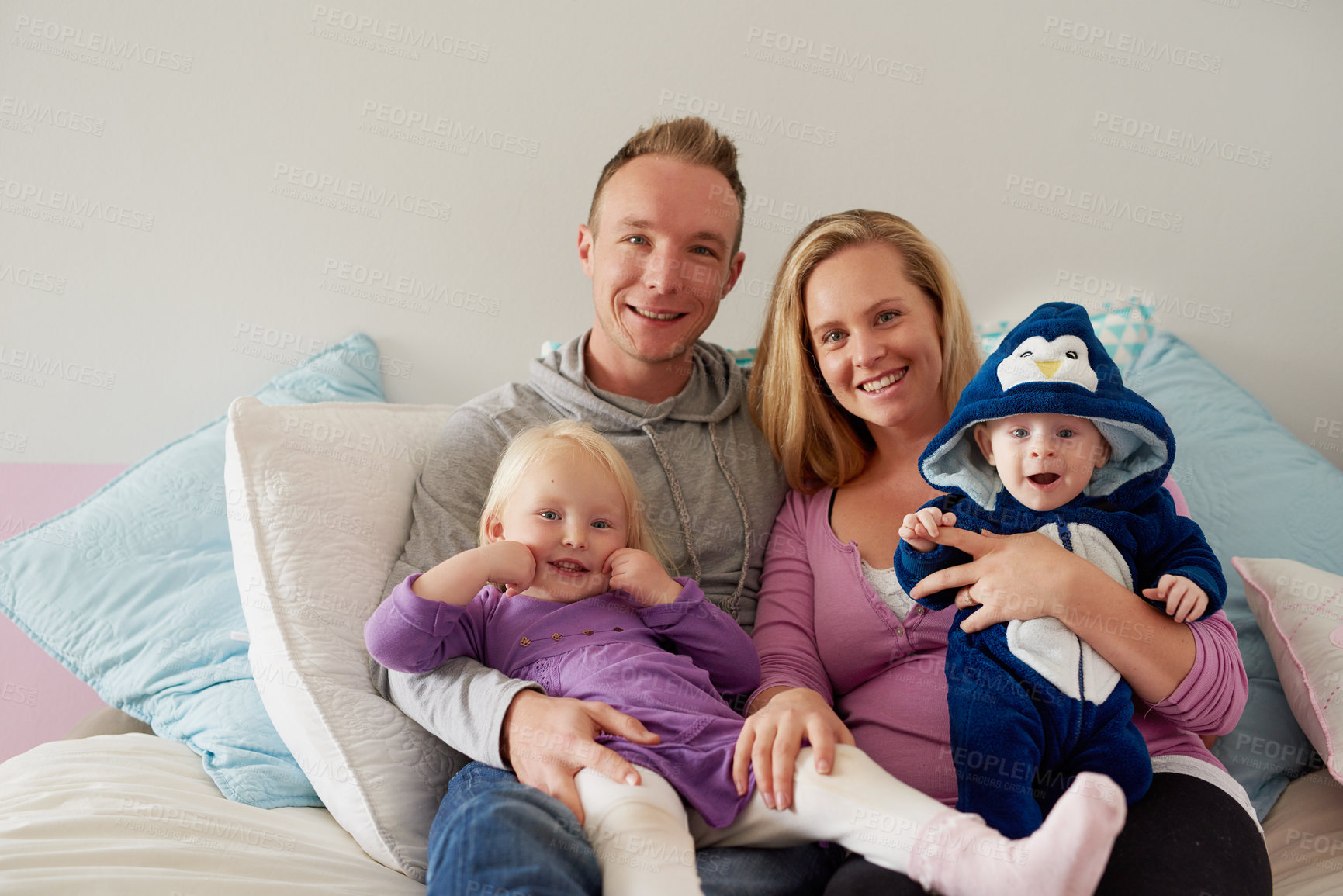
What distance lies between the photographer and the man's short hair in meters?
1.76

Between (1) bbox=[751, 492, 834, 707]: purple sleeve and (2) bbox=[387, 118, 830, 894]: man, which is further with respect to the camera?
(2) bbox=[387, 118, 830, 894]: man

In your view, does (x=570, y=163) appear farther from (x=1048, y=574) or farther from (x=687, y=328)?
(x=1048, y=574)

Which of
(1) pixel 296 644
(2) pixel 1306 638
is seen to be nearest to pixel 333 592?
(1) pixel 296 644

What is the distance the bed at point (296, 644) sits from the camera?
3.91ft

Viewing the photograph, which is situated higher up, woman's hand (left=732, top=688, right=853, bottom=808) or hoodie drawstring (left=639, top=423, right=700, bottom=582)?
hoodie drawstring (left=639, top=423, right=700, bottom=582)

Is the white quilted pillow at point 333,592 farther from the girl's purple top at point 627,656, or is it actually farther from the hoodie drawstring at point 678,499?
the hoodie drawstring at point 678,499

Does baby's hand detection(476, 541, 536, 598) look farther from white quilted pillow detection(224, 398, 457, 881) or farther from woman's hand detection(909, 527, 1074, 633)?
woman's hand detection(909, 527, 1074, 633)

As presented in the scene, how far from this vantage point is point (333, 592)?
4.69 ft

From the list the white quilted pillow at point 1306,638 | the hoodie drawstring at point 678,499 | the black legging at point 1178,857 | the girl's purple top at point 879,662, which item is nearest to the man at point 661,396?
the hoodie drawstring at point 678,499

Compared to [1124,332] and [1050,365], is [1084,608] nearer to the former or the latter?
[1050,365]

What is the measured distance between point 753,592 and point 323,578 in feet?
2.47

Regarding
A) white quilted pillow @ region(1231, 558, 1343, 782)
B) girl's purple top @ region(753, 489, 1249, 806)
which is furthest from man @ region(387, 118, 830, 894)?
white quilted pillow @ region(1231, 558, 1343, 782)

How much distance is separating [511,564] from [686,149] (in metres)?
0.92

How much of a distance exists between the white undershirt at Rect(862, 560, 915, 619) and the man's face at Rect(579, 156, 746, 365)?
564 mm
